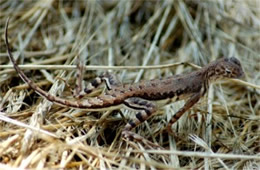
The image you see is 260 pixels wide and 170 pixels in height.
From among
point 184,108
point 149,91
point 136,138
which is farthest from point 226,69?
point 136,138

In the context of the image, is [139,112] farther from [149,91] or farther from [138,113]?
[149,91]

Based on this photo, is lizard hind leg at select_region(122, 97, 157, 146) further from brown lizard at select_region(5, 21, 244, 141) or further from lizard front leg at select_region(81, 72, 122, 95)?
lizard front leg at select_region(81, 72, 122, 95)

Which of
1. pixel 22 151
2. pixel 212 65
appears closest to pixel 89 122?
pixel 22 151

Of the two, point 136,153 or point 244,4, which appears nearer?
point 136,153

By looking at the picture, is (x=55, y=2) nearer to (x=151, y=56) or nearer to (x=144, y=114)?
(x=151, y=56)

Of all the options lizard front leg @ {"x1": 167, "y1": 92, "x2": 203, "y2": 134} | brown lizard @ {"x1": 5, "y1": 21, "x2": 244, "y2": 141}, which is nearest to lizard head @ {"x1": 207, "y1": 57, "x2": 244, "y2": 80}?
brown lizard @ {"x1": 5, "y1": 21, "x2": 244, "y2": 141}
